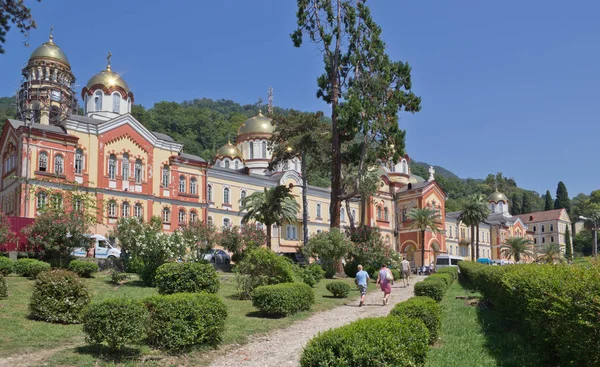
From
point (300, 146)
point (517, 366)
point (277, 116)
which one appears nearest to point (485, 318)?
point (517, 366)

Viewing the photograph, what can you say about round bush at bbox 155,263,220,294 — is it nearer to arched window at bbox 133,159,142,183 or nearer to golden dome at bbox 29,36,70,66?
arched window at bbox 133,159,142,183

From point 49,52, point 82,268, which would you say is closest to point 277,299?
point 82,268

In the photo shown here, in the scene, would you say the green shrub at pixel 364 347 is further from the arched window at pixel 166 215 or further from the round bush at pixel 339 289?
the arched window at pixel 166 215

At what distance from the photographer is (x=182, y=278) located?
16.8 meters

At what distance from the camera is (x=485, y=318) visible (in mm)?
16484

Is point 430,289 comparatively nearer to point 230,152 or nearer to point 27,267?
point 27,267

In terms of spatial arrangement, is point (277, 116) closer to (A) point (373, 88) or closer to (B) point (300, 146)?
(B) point (300, 146)

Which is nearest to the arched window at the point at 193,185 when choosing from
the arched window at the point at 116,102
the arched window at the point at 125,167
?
the arched window at the point at 125,167

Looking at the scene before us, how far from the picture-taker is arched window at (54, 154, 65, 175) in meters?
37.8

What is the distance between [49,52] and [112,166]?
2502 centimetres

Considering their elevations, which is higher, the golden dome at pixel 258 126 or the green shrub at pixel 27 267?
the golden dome at pixel 258 126

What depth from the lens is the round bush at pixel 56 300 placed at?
13.5 meters

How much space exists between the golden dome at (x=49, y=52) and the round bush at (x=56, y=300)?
5139 cm

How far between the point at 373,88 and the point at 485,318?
1812 centimetres
